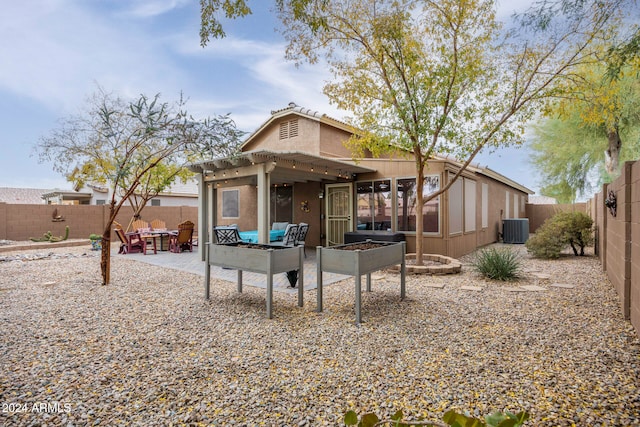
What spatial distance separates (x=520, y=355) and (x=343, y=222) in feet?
24.8

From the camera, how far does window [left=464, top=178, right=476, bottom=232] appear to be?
9.91 m

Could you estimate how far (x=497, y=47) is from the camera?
6383 millimetres

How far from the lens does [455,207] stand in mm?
9164

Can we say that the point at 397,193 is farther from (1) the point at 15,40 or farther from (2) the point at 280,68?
(1) the point at 15,40

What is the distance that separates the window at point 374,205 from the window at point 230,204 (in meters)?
5.40

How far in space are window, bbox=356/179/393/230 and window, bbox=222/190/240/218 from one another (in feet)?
17.7

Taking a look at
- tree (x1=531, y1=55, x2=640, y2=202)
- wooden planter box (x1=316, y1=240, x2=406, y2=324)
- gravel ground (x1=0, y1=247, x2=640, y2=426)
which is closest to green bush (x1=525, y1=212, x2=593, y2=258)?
tree (x1=531, y1=55, x2=640, y2=202)

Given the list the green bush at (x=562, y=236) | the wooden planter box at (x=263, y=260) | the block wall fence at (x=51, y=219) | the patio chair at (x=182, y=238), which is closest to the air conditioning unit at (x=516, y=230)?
the green bush at (x=562, y=236)

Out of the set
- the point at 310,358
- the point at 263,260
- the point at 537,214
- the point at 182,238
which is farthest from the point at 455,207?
the point at 537,214

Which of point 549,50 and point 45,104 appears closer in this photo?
point 549,50

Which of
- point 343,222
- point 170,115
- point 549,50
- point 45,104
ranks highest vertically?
point 45,104

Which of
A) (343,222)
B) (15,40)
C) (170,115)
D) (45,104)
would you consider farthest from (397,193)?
(45,104)

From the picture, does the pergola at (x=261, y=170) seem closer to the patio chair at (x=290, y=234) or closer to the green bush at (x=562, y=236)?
the patio chair at (x=290, y=234)

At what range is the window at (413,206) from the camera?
860 centimetres
